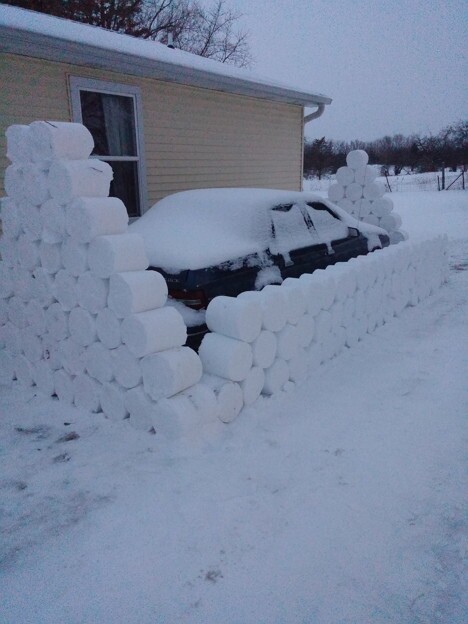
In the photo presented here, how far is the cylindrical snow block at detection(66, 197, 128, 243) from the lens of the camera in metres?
3.01

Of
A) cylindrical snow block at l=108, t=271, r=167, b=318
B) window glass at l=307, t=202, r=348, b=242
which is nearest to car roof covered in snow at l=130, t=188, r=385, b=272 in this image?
window glass at l=307, t=202, r=348, b=242

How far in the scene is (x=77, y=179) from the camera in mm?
3033

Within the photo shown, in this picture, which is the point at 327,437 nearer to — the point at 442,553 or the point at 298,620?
the point at 442,553

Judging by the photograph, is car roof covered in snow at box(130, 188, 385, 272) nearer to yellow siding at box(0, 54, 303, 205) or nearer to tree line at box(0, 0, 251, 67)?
yellow siding at box(0, 54, 303, 205)

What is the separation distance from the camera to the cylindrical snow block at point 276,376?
3674 mm

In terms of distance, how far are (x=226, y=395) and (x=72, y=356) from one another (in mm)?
1236

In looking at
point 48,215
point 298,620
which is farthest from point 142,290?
point 298,620

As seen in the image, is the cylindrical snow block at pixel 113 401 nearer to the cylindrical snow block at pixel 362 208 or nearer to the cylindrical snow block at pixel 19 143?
the cylindrical snow block at pixel 19 143

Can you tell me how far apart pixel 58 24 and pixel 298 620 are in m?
5.91

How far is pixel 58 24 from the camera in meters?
5.08

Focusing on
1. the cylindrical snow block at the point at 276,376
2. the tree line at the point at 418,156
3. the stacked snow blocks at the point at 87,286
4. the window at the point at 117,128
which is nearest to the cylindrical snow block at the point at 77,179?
the stacked snow blocks at the point at 87,286

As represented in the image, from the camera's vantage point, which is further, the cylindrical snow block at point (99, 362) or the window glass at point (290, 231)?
the window glass at point (290, 231)

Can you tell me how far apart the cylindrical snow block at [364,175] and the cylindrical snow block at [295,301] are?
5273 millimetres

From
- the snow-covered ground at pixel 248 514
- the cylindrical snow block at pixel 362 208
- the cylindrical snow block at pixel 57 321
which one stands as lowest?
the snow-covered ground at pixel 248 514
